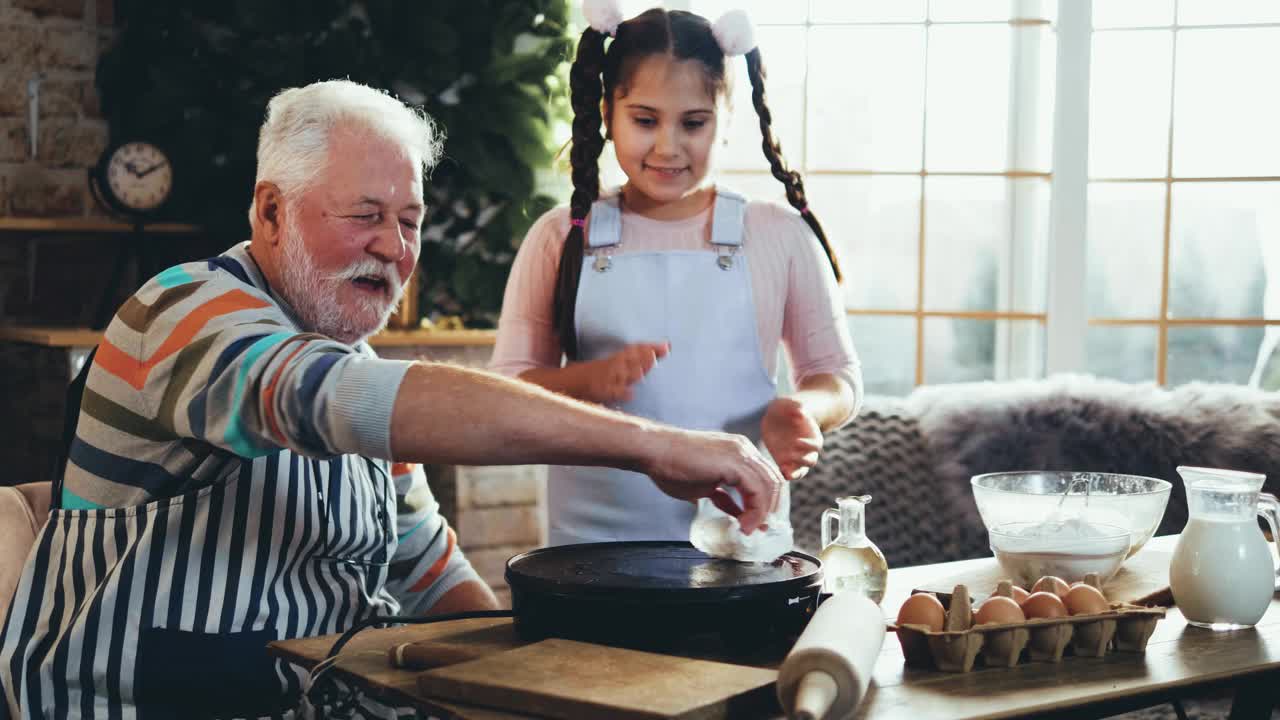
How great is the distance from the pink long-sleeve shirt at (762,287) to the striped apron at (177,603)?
2.11 feet

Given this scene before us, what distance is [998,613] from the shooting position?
117 cm

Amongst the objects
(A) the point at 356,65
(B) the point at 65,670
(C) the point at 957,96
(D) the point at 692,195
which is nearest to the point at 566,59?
(A) the point at 356,65

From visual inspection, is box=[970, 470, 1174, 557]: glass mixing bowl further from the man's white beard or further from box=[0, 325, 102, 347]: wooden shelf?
box=[0, 325, 102, 347]: wooden shelf

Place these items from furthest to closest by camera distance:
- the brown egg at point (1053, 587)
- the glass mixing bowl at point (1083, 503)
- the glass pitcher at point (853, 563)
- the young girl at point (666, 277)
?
the young girl at point (666, 277), the glass mixing bowl at point (1083, 503), the glass pitcher at point (853, 563), the brown egg at point (1053, 587)

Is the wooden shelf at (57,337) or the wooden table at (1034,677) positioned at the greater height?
the wooden shelf at (57,337)

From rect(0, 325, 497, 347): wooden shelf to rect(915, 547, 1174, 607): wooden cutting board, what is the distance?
2024mm

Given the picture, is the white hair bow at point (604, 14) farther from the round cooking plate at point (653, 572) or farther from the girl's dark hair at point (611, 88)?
the round cooking plate at point (653, 572)

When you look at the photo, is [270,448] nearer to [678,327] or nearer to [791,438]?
[791,438]

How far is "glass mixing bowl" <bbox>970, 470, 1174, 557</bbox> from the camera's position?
5.04ft

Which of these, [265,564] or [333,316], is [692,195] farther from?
[265,564]

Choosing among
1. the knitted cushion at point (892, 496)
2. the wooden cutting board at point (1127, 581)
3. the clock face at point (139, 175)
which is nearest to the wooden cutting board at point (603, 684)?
the wooden cutting board at point (1127, 581)

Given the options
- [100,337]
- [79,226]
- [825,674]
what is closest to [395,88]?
[79,226]

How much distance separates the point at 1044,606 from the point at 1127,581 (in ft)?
1.37

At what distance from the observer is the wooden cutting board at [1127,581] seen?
1480 millimetres
